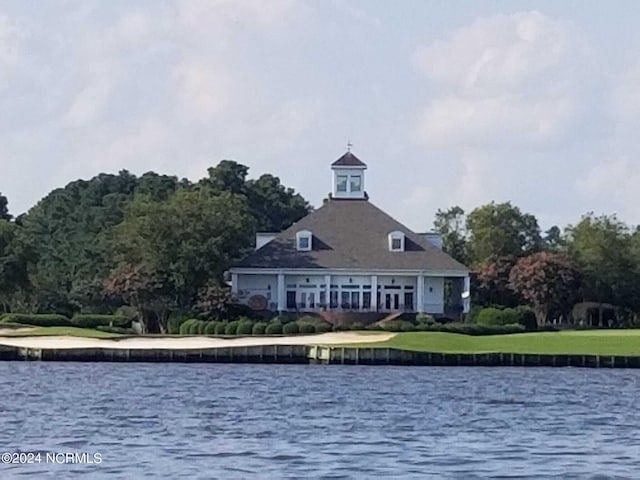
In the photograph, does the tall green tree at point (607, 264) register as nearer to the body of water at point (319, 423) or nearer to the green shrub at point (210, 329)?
the green shrub at point (210, 329)

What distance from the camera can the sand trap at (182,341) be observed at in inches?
2507

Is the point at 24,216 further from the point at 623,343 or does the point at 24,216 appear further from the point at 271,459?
the point at 271,459

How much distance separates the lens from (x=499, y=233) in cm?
10906

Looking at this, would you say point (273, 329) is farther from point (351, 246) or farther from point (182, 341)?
point (351, 246)

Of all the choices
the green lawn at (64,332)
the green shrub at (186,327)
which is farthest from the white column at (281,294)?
the green lawn at (64,332)

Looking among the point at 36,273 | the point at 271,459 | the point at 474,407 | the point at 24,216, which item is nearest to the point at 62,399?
the point at 474,407

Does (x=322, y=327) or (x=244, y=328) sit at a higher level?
(x=322, y=327)

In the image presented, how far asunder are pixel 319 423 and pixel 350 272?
54.3 m

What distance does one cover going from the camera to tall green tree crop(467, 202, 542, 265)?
4272 inches

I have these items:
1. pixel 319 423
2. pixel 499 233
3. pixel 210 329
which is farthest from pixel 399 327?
pixel 319 423

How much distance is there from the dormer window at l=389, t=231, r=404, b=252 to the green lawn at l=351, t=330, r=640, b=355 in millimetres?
19921

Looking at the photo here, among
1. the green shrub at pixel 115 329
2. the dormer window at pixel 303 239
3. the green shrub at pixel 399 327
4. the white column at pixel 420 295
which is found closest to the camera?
the green shrub at pixel 399 327

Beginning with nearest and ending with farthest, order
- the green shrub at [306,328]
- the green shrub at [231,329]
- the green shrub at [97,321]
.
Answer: the green shrub at [306,328] < the green shrub at [231,329] < the green shrub at [97,321]

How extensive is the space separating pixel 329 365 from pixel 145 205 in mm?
32591
